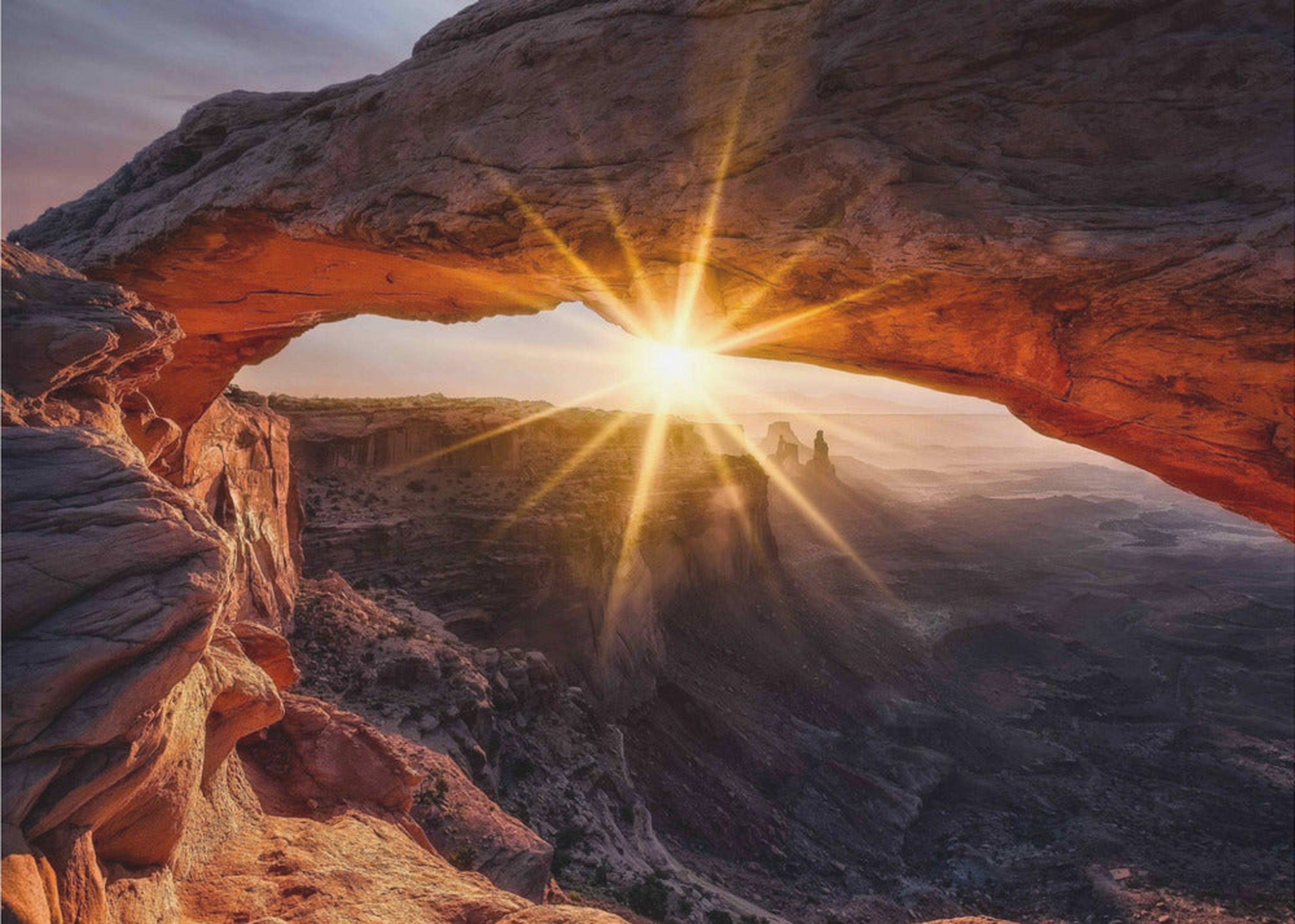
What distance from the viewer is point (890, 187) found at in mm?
6887

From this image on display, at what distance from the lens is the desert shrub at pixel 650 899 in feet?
37.8

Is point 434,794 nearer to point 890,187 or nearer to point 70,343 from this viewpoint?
point 70,343

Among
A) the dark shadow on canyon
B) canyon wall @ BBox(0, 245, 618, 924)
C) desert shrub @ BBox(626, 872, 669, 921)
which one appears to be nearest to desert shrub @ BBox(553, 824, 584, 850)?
the dark shadow on canyon

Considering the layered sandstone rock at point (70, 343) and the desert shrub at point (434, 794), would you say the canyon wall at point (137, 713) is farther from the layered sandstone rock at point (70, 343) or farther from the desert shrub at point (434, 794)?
the desert shrub at point (434, 794)

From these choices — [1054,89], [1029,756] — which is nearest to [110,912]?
[1054,89]

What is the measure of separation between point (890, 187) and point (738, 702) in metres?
27.6

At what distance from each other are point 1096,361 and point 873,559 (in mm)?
58213

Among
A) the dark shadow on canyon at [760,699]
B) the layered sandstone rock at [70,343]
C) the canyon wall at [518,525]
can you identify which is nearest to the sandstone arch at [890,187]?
the layered sandstone rock at [70,343]

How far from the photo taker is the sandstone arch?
20.2 ft

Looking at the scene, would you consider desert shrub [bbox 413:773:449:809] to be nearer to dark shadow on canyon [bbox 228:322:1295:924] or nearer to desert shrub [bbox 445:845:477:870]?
dark shadow on canyon [bbox 228:322:1295:924]

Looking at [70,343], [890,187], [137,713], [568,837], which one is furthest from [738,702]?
[70,343]

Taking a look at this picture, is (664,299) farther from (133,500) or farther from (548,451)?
(548,451)

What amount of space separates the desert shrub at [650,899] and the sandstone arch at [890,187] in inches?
422

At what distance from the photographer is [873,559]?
6144 cm
